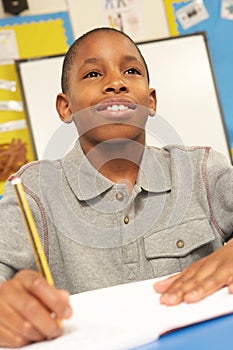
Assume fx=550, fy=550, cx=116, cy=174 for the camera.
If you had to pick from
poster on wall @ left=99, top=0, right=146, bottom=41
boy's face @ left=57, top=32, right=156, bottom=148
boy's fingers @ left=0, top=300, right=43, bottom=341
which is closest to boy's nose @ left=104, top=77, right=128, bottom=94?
boy's face @ left=57, top=32, right=156, bottom=148

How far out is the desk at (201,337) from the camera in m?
0.39

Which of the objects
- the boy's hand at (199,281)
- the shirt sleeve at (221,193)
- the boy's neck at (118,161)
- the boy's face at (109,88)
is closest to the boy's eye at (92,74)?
the boy's face at (109,88)

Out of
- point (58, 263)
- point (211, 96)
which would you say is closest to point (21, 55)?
point (211, 96)

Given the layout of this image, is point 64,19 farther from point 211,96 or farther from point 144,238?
point 144,238

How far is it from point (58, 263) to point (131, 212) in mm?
136

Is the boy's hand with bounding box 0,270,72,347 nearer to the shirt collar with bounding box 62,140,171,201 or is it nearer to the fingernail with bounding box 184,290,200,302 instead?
the fingernail with bounding box 184,290,200,302

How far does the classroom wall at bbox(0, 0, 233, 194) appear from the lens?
85.1 inches

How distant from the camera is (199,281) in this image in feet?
1.76

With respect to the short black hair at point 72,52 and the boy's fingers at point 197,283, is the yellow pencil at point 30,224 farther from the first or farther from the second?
the short black hair at point 72,52

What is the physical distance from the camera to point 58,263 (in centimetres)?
83

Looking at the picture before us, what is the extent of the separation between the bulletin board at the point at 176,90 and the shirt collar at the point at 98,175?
1.29 metres

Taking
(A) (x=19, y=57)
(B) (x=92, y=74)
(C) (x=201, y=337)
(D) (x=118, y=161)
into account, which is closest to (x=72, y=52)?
(B) (x=92, y=74)

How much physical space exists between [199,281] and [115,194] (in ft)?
1.05

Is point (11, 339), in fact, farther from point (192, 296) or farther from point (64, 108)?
point (64, 108)
